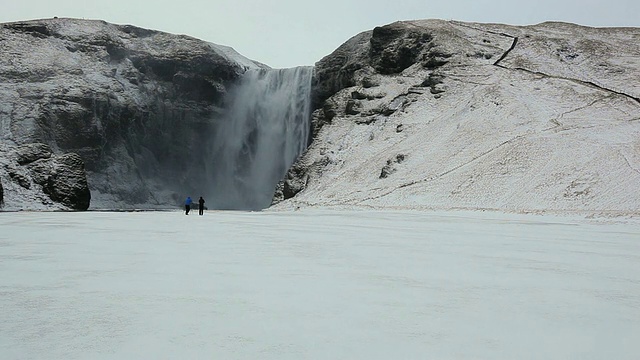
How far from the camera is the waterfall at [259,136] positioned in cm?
5312

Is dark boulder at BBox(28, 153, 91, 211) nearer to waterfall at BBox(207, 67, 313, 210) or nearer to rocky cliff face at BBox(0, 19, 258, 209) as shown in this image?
rocky cliff face at BBox(0, 19, 258, 209)

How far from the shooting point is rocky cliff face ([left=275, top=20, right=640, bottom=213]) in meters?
27.9

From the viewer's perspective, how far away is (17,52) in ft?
173

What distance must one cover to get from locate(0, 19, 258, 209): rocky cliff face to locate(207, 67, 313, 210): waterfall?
2097 millimetres

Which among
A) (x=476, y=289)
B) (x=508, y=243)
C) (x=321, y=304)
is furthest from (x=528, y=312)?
(x=508, y=243)

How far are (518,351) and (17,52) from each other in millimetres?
60439

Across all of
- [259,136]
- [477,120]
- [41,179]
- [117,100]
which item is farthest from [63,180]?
[477,120]

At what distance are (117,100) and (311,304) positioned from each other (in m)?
52.7

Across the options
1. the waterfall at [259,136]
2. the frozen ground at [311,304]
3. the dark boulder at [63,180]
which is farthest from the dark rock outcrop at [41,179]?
the waterfall at [259,136]

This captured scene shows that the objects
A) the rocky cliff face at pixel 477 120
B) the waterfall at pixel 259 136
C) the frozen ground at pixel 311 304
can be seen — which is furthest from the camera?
the waterfall at pixel 259 136

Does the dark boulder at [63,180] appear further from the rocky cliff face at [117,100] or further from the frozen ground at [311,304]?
the frozen ground at [311,304]

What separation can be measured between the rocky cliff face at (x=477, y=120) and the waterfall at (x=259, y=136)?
3078 millimetres

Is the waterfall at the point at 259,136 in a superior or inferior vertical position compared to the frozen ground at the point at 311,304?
superior

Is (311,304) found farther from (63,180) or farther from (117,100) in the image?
(117,100)
